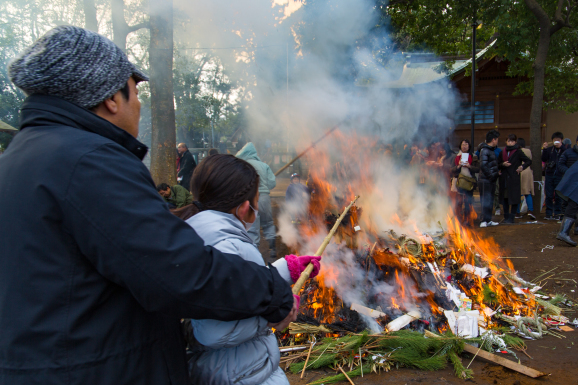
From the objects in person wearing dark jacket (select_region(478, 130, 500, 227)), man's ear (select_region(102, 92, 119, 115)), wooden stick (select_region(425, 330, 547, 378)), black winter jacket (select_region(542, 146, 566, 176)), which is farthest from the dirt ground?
black winter jacket (select_region(542, 146, 566, 176))

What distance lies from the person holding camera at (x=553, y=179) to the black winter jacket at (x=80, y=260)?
9.90m

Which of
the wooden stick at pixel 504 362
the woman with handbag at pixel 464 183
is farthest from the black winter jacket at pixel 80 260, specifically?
the woman with handbag at pixel 464 183

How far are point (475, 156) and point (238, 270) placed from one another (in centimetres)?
981

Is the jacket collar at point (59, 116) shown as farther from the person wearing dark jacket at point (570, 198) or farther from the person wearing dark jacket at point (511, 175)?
the person wearing dark jacket at point (511, 175)

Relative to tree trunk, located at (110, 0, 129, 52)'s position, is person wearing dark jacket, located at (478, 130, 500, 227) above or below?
below

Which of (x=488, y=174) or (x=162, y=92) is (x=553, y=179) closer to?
(x=488, y=174)

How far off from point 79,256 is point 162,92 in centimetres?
707

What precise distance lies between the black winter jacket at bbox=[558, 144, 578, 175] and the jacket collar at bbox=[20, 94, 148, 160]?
381 inches

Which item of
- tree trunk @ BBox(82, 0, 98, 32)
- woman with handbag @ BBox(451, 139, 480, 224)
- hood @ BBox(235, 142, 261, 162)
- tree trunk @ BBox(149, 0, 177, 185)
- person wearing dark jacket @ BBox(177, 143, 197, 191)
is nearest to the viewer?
hood @ BBox(235, 142, 261, 162)

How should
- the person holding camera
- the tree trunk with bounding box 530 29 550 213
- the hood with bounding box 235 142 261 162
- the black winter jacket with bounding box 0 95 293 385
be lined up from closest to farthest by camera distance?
the black winter jacket with bounding box 0 95 293 385
the hood with bounding box 235 142 261 162
the person holding camera
the tree trunk with bounding box 530 29 550 213

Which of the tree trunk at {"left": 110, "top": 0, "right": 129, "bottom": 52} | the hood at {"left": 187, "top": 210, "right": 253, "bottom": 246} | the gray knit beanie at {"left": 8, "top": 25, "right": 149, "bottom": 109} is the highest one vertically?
the tree trunk at {"left": 110, "top": 0, "right": 129, "bottom": 52}

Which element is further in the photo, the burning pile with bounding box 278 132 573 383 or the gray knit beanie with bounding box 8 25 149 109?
the burning pile with bounding box 278 132 573 383

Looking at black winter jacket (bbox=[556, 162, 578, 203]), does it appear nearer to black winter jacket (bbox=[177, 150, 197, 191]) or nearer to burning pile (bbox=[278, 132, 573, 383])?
burning pile (bbox=[278, 132, 573, 383])

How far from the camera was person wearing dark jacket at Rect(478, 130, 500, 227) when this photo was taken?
27.3ft
